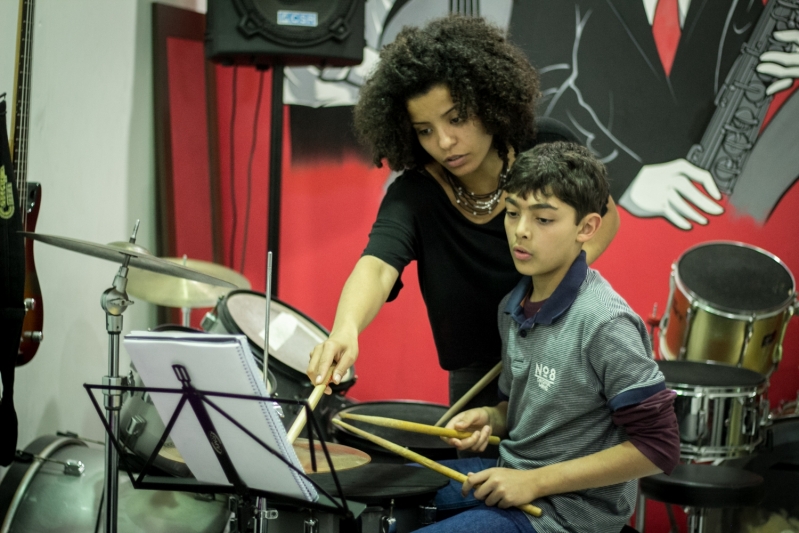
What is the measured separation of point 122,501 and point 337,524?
93 centimetres

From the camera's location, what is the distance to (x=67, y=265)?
248 centimetres

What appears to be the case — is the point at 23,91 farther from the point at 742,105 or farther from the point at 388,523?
the point at 742,105

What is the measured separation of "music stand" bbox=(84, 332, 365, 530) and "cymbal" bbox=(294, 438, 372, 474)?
14cm

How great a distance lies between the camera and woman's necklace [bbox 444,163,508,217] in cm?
173

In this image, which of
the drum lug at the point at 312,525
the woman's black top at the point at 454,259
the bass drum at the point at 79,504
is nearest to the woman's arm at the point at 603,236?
the woman's black top at the point at 454,259

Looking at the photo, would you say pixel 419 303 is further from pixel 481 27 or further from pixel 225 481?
pixel 225 481

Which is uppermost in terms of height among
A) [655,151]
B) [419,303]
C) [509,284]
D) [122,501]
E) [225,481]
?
[655,151]

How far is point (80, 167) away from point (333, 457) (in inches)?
62.1

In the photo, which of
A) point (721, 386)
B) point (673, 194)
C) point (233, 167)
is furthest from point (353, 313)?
point (233, 167)

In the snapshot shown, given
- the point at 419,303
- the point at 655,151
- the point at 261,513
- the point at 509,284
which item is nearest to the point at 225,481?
the point at 261,513

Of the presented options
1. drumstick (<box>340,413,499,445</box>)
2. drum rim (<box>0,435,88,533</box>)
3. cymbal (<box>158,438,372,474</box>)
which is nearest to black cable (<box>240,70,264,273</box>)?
drum rim (<box>0,435,88,533</box>)

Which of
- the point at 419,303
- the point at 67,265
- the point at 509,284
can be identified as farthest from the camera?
the point at 419,303

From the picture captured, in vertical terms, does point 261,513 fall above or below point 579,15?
below

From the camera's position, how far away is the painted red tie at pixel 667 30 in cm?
293
